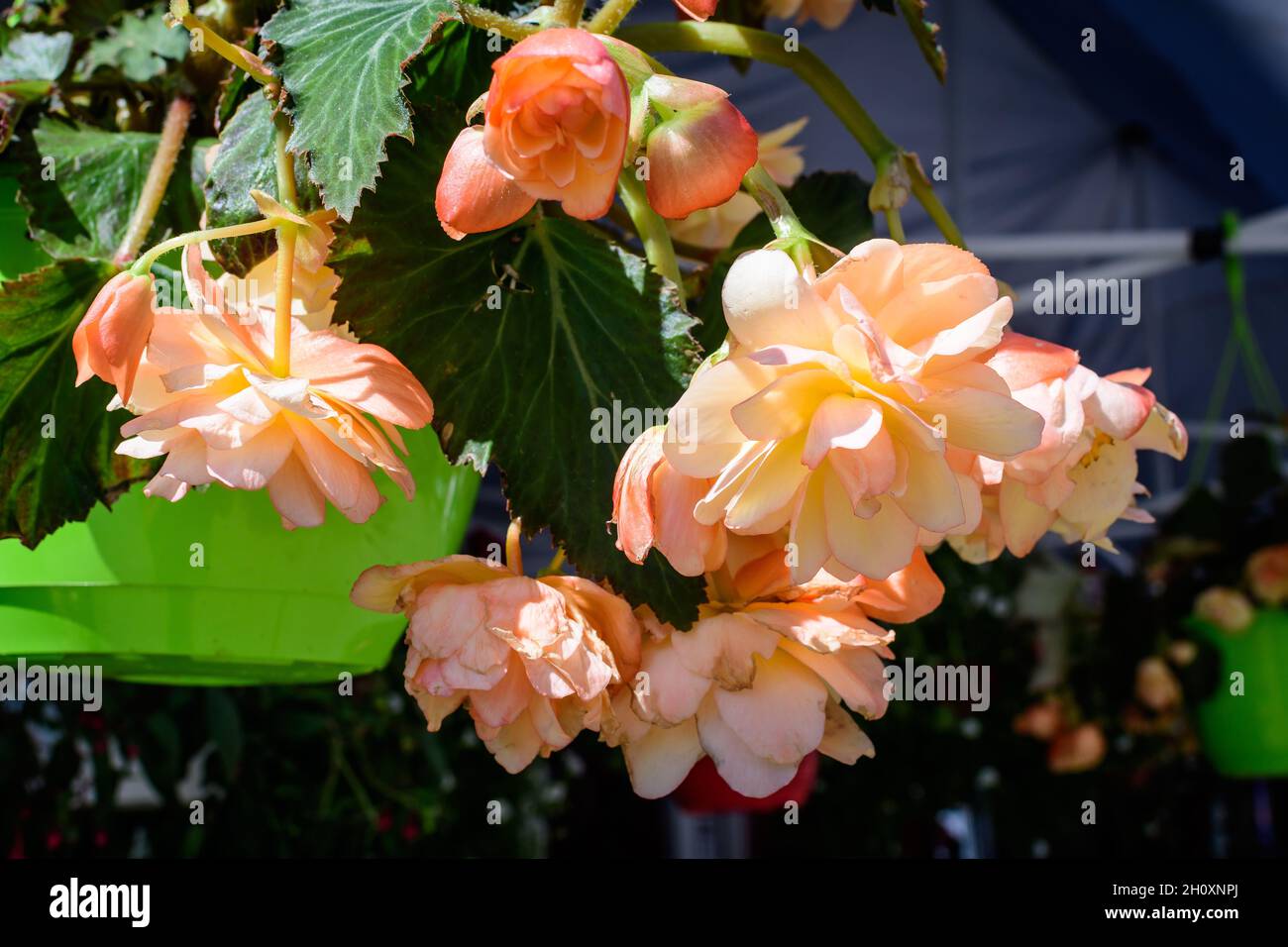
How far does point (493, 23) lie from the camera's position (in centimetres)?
34

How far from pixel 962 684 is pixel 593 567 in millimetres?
1342

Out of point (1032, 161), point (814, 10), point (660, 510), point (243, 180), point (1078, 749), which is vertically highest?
point (1032, 161)

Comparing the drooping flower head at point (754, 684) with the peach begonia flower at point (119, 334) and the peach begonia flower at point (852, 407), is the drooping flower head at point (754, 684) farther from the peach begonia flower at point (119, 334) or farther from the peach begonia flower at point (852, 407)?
the peach begonia flower at point (119, 334)

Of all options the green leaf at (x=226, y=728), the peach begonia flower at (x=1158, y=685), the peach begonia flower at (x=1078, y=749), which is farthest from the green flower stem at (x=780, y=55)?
the peach begonia flower at (x=1078, y=749)

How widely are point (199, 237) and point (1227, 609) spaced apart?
1204 mm

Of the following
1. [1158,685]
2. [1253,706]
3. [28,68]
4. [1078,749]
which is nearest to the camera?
[28,68]

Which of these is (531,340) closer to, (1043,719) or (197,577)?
(197,577)

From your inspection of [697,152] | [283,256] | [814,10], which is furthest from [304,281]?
[814,10]

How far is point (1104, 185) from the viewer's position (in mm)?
1942

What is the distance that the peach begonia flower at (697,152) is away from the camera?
298 millimetres

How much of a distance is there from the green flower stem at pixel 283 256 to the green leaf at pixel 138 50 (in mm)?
126

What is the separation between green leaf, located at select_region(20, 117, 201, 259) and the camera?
1.36 feet
